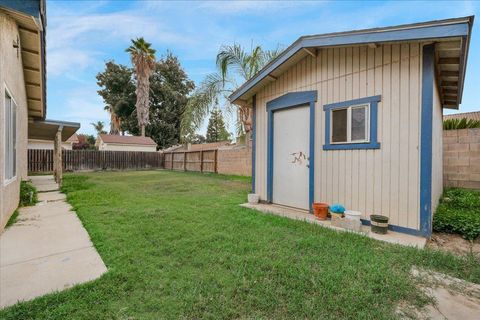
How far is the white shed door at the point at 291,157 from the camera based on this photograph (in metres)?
5.05

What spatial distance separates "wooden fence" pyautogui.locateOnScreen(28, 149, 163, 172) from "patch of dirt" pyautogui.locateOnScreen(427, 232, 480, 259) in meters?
19.5

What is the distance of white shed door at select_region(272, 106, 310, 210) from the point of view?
5.05 metres

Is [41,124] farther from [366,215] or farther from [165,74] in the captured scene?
[165,74]

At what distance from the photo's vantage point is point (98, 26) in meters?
9.95

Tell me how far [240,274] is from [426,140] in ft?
10.7

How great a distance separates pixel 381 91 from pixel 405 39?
31.0 inches

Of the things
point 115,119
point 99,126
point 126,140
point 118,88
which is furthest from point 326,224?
point 99,126

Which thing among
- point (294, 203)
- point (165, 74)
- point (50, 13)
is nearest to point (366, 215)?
point (294, 203)

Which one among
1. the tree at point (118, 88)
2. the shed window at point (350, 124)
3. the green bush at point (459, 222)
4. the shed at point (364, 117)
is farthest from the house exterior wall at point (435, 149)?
the tree at point (118, 88)

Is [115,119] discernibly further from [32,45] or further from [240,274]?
[240,274]

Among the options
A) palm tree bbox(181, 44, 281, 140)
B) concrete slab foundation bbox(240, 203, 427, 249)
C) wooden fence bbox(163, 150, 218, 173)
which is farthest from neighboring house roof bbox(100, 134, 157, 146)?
concrete slab foundation bbox(240, 203, 427, 249)

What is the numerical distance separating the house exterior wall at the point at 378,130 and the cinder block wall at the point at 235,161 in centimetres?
689

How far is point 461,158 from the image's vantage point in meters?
6.72

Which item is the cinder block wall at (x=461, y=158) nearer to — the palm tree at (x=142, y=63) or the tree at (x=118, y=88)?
the palm tree at (x=142, y=63)
